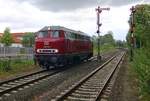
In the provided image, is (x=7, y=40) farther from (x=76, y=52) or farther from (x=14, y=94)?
(x=14, y=94)

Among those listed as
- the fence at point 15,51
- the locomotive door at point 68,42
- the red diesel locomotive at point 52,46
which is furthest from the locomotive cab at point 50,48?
the fence at point 15,51

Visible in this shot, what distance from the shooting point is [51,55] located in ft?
87.9

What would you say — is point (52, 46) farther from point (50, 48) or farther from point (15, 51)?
point (15, 51)

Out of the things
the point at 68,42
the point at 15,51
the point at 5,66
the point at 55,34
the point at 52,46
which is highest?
the point at 55,34

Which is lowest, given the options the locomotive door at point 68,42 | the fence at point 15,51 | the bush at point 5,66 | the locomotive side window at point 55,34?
the bush at point 5,66

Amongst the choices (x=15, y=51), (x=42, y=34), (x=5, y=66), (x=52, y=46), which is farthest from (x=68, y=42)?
(x=15, y=51)

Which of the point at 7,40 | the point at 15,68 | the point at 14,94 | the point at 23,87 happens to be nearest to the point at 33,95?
the point at 14,94

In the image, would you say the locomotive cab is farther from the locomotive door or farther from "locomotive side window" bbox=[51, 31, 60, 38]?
the locomotive door

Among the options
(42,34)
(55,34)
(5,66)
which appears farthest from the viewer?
(42,34)

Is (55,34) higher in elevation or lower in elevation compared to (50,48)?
higher

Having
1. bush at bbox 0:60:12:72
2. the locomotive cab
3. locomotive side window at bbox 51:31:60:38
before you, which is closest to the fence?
the locomotive cab

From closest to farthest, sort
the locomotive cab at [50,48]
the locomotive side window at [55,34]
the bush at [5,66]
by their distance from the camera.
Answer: the bush at [5,66], the locomotive cab at [50,48], the locomotive side window at [55,34]

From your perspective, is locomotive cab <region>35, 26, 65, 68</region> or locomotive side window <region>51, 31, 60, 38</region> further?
locomotive side window <region>51, 31, 60, 38</region>

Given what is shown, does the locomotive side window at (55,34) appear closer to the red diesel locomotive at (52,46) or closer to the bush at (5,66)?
the red diesel locomotive at (52,46)
